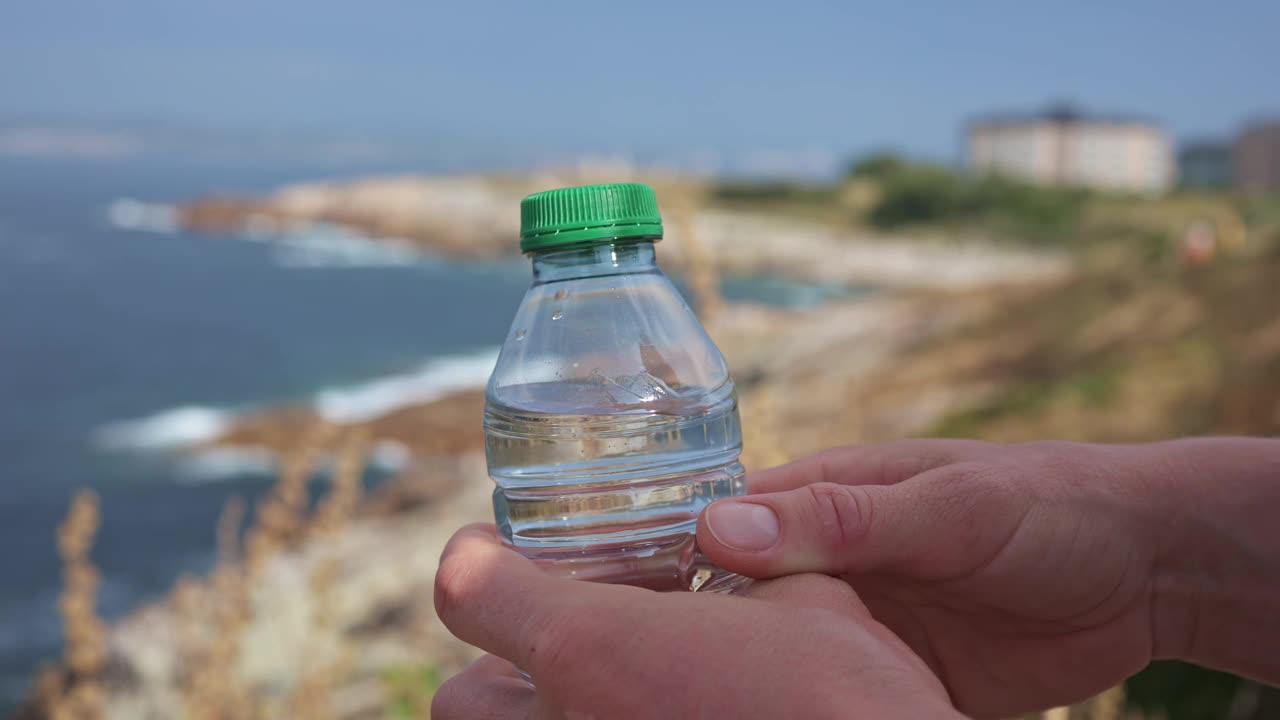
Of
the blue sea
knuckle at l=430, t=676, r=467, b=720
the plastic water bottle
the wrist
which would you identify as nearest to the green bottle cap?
the plastic water bottle

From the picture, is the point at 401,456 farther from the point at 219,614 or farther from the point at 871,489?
the point at 871,489

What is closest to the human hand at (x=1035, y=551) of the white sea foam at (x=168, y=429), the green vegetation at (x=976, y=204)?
the white sea foam at (x=168, y=429)

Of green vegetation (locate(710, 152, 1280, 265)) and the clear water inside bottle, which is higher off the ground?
the clear water inside bottle

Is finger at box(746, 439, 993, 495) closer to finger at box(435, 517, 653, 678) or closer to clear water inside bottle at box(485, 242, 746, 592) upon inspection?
clear water inside bottle at box(485, 242, 746, 592)

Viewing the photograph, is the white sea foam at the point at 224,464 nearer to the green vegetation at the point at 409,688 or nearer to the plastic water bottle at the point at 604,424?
the green vegetation at the point at 409,688

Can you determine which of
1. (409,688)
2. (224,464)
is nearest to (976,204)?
(224,464)

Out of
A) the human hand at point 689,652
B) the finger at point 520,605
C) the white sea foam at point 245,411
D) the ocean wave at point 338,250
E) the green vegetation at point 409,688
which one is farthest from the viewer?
the ocean wave at point 338,250
